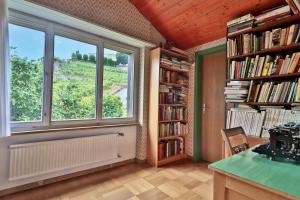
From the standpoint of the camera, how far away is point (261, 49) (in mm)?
2125

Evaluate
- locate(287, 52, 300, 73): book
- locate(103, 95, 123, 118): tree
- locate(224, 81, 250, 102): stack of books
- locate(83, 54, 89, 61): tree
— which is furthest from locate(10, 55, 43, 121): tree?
locate(287, 52, 300, 73): book

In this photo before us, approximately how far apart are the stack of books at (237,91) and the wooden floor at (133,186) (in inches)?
48.2

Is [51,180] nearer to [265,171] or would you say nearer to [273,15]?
[265,171]

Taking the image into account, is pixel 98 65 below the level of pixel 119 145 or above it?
above

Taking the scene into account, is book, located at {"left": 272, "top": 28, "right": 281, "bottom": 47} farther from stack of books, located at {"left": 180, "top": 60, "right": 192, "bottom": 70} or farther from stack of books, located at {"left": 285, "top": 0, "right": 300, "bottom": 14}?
stack of books, located at {"left": 180, "top": 60, "right": 192, "bottom": 70}

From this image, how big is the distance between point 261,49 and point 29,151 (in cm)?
310

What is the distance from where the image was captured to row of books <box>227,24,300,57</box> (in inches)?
74.6

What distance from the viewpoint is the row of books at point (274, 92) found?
6.18ft

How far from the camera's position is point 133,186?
2236 millimetres

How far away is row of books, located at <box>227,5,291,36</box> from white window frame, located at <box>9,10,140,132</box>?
167 centimetres

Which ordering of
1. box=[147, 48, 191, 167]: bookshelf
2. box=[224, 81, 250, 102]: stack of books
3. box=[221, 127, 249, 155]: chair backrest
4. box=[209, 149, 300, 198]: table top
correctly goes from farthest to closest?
box=[147, 48, 191, 167]: bookshelf < box=[224, 81, 250, 102]: stack of books < box=[221, 127, 249, 155]: chair backrest < box=[209, 149, 300, 198]: table top

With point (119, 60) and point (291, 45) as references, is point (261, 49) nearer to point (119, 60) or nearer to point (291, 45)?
point (291, 45)

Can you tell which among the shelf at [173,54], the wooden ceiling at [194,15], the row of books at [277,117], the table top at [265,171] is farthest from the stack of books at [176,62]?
the table top at [265,171]

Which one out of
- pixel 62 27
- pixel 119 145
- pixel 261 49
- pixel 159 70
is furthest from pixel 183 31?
pixel 119 145
